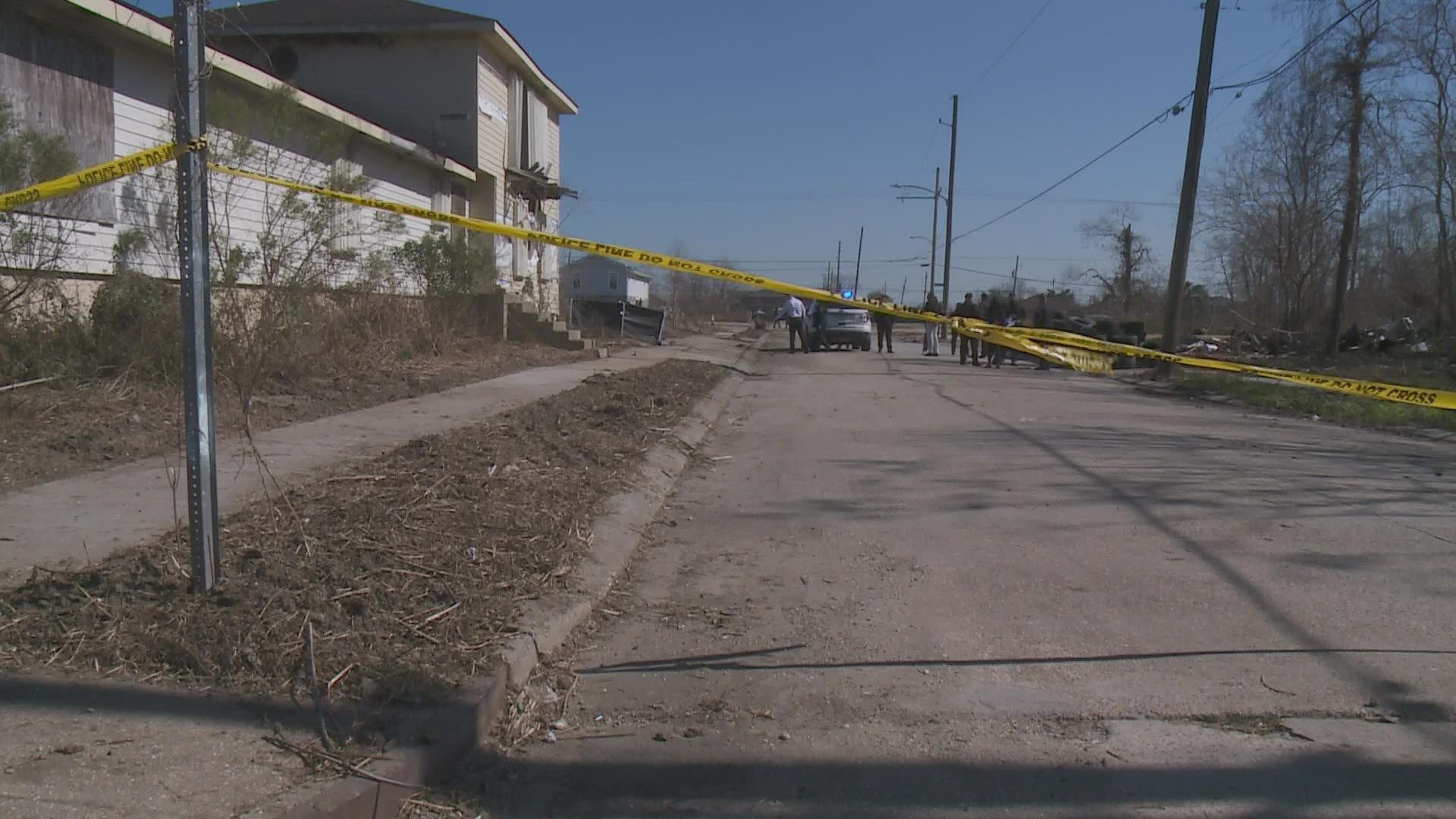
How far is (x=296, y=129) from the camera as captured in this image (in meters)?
13.8

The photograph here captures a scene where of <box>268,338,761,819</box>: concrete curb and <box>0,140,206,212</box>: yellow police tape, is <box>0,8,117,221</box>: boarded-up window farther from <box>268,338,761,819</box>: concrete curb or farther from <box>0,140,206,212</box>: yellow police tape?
<box>268,338,761,819</box>: concrete curb

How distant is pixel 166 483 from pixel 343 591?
9.73ft

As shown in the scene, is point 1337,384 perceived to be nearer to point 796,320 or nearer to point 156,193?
point 156,193

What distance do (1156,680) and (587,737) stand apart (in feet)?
7.82

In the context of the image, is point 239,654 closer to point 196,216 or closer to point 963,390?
point 196,216

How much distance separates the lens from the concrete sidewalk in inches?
216

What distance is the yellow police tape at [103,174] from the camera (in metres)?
4.62

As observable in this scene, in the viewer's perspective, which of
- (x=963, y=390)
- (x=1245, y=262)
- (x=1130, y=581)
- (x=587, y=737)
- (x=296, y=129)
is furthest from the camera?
(x=1245, y=262)

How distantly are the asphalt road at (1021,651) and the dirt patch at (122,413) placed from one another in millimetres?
3695

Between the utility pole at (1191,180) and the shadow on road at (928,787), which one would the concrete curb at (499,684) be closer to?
the shadow on road at (928,787)

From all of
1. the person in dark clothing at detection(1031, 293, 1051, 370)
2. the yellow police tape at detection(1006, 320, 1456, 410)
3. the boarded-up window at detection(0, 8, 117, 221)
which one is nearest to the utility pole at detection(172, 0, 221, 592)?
the yellow police tape at detection(1006, 320, 1456, 410)

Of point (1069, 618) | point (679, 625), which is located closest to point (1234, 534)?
point (1069, 618)

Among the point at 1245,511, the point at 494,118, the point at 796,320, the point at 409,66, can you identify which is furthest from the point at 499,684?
the point at 796,320

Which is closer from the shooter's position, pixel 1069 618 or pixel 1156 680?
pixel 1156 680
